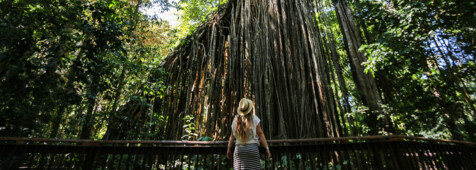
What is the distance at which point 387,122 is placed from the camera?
4191mm

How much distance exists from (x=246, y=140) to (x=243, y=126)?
124 millimetres

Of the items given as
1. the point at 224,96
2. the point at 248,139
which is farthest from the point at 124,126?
the point at 248,139

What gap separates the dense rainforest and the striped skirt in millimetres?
1352

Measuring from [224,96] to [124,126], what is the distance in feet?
7.05

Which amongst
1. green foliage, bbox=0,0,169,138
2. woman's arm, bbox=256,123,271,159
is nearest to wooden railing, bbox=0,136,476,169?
woman's arm, bbox=256,123,271,159

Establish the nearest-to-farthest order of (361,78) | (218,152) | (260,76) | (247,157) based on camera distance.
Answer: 1. (247,157)
2. (218,152)
3. (260,76)
4. (361,78)

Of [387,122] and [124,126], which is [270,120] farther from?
[124,126]

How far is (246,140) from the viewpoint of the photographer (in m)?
1.91

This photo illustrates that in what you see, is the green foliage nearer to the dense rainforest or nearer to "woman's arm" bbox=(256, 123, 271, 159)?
the dense rainforest

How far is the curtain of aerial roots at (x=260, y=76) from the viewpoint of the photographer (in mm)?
3311

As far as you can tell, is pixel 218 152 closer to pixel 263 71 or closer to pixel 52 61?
pixel 52 61

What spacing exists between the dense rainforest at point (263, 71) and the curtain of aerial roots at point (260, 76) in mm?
21

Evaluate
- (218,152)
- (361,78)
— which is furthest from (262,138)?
(361,78)

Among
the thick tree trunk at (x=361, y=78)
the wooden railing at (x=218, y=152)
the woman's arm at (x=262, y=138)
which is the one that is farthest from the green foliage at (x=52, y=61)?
the thick tree trunk at (x=361, y=78)
